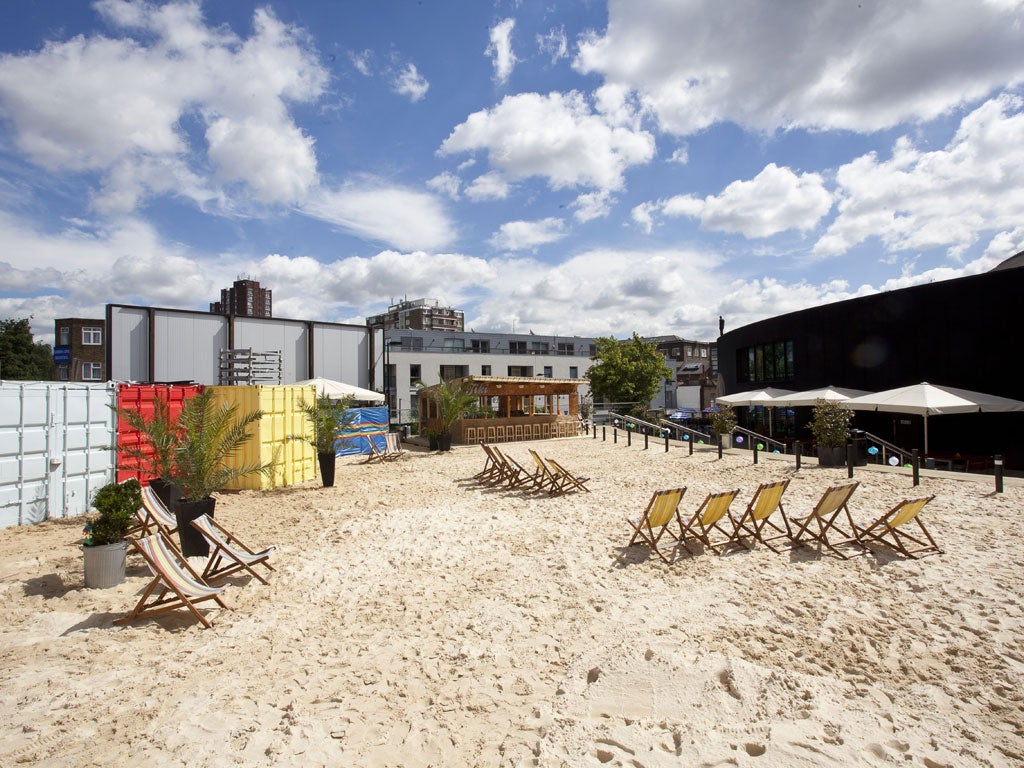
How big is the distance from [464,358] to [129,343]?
78.7 ft

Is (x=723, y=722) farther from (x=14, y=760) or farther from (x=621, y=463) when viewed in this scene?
(x=621, y=463)

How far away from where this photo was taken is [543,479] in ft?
36.6

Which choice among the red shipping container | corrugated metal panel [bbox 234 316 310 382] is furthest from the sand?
corrugated metal panel [bbox 234 316 310 382]

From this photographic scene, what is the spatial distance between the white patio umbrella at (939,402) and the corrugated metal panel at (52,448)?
1548cm

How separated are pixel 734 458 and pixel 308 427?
10.9 m

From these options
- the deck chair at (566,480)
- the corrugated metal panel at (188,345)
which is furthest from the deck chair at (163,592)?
the corrugated metal panel at (188,345)

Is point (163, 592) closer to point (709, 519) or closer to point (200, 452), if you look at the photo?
point (200, 452)

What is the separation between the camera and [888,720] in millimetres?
3348

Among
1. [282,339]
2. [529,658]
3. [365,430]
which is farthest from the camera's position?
[282,339]

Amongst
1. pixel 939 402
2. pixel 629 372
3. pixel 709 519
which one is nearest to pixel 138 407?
pixel 709 519

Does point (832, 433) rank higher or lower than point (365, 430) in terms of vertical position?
higher

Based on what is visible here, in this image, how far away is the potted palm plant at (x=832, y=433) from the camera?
12414 mm

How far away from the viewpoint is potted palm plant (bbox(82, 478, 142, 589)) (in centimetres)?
547

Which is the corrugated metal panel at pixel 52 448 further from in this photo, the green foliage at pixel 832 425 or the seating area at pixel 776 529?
the green foliage at pixel 832 425
